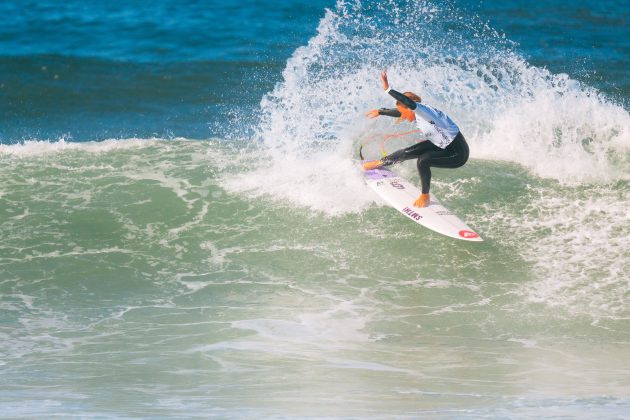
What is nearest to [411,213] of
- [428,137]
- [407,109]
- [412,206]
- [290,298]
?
[412,206]

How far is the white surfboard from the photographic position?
10648mm

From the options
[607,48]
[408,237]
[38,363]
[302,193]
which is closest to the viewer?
[38,363]

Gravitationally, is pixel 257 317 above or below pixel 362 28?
below

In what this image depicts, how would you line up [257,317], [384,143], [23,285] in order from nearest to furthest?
[257,317] < [23,285] < [384,143]

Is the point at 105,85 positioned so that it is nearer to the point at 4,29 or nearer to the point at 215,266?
the point at 4,29

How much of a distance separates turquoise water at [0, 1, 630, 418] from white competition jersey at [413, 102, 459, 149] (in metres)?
1.23

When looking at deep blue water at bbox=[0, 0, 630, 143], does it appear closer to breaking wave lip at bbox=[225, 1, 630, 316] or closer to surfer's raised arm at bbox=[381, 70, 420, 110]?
breaking wave lip at bbox=[225, 1, 630, 316]

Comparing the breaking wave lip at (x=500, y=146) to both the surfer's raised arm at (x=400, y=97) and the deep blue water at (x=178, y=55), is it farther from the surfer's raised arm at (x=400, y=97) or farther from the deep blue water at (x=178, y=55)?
the deep blue water at (x=178, y=55)

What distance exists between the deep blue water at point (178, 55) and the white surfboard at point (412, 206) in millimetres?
4832

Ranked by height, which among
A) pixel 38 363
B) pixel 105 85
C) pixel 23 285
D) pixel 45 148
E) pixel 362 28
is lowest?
pixel 38 363

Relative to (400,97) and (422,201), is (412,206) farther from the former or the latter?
(400,97)

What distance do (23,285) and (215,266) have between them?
2.12 meters

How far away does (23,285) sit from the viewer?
401 inches

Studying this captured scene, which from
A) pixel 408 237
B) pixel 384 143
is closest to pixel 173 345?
pixel 408 237
